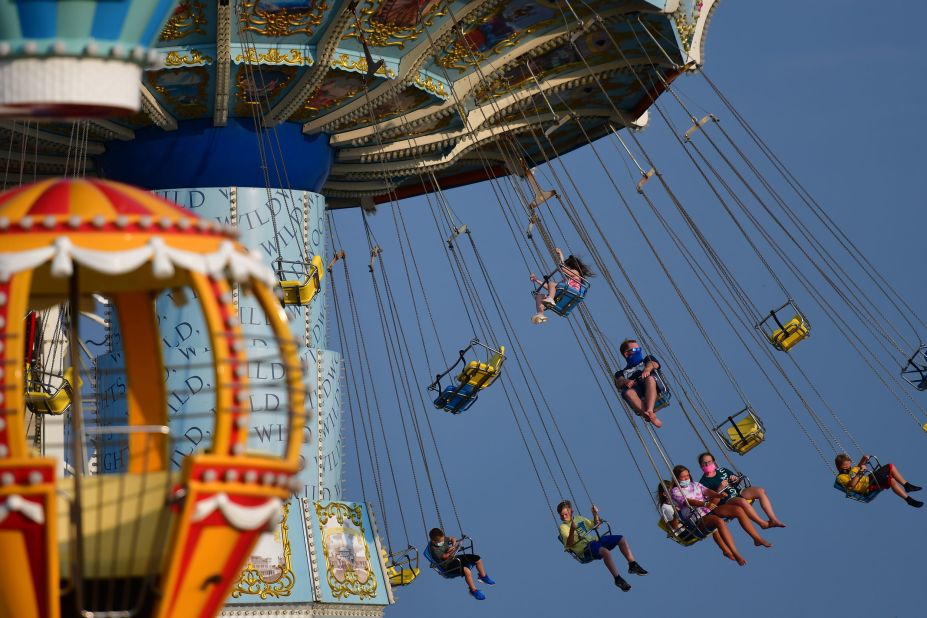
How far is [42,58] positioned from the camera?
9695mm

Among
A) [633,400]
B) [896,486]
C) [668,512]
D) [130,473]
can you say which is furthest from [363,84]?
[130,473]

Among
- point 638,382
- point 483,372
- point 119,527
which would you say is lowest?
point 119,527

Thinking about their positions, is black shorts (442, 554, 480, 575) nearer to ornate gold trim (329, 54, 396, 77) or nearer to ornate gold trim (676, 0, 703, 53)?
ornate gold trim (329, 54, 396, 77)

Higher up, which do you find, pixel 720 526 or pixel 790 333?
pixel 790 333

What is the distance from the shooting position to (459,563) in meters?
21.6

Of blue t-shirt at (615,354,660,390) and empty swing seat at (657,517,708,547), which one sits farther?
blue t-shirt at (615,354,660,390)

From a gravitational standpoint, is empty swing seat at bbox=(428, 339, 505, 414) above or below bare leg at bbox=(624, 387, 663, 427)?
above

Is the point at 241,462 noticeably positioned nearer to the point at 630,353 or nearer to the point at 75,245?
the point at 75,245

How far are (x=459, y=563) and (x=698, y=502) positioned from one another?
4.15 metres

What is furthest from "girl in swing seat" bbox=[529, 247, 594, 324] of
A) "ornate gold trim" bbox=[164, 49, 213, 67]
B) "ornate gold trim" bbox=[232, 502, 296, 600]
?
"ornate gold trim" bbox=[164, 49, 213, 67]

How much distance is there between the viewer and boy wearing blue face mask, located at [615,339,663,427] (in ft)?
66.8

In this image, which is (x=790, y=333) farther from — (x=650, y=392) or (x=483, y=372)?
(x=483, y=372)

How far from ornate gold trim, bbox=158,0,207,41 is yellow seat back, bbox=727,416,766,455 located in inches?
311

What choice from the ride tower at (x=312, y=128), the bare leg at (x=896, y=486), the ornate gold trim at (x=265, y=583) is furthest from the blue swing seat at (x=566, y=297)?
the ornate gold trim at (x=265, y=583)
